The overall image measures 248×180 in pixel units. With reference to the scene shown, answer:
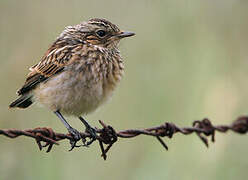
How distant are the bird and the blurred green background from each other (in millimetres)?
596

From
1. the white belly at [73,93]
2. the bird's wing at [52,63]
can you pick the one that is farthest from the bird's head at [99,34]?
the white belly at [73,93]

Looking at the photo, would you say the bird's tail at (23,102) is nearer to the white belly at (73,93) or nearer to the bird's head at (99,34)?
the white belly at (73,93)

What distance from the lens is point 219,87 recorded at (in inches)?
275

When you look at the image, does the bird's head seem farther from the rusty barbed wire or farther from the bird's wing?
the rusty barbed wire

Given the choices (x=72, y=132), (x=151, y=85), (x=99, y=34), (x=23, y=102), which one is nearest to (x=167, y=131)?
(x=72, y=132)

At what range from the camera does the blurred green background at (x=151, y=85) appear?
620cm

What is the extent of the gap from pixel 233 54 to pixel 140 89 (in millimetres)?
1440

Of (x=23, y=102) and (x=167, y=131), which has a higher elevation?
(x=167, y=131)

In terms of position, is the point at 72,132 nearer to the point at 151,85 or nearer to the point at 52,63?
the point at 52,63

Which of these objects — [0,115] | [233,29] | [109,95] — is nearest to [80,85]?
[109,95]

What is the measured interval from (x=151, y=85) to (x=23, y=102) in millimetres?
1910

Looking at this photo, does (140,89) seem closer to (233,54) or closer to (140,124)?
(140,124)

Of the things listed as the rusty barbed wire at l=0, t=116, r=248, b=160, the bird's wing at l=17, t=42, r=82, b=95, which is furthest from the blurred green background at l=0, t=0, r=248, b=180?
the rusty barbed wire at l=0, t=116, r=248, b=160

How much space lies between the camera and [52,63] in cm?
598
